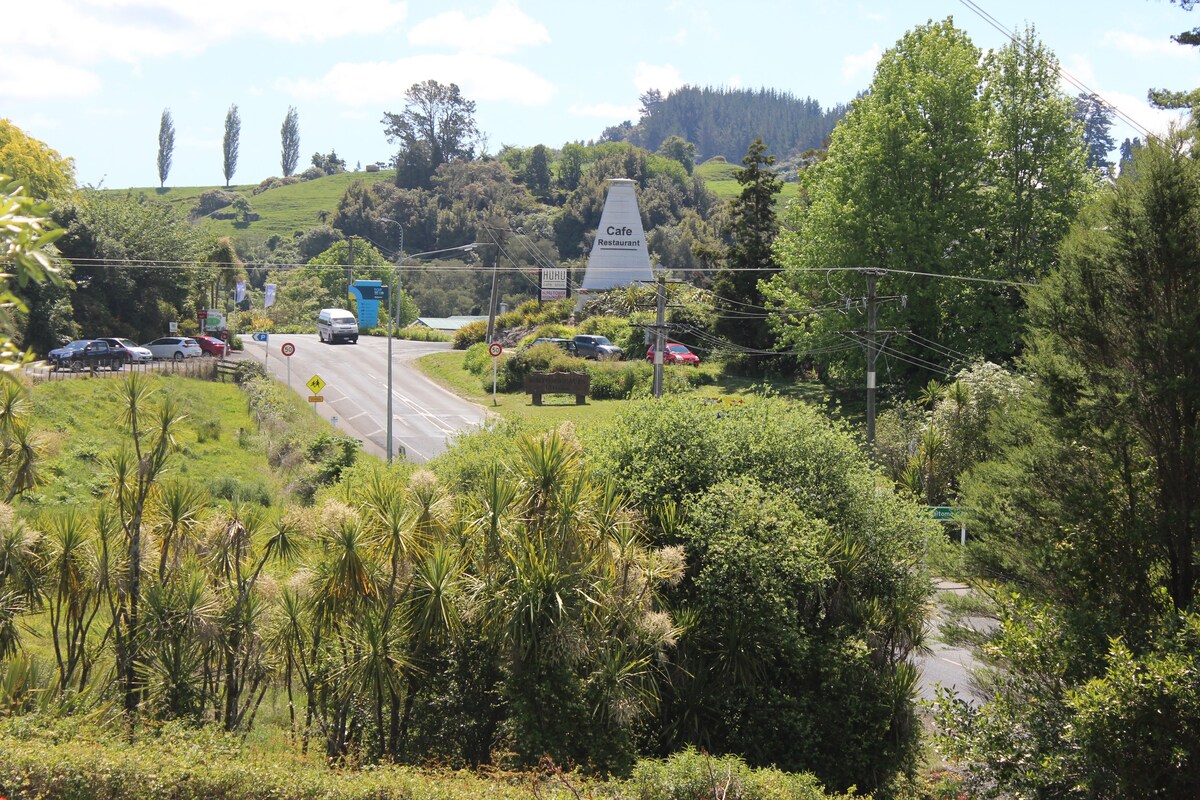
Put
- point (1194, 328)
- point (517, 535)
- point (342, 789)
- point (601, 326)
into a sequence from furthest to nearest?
point (601, 326) → point (517, 535) → point (1194, 328) → point (342, 789)

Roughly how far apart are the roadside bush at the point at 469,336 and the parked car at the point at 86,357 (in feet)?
72.7

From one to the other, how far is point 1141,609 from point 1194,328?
11.2 ft

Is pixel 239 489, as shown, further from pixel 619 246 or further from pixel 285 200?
pixel 285 200

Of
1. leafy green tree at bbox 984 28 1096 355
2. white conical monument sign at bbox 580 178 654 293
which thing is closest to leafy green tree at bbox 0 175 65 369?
leafy green tree at bbox 984 28 1096 355

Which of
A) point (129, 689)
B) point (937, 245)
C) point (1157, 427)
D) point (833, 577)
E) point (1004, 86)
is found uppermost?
point (1004, 86)

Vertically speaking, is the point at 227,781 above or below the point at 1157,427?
below

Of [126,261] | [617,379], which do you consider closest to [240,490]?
[617,379]

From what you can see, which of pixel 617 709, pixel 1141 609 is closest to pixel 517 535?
pixel 617 709

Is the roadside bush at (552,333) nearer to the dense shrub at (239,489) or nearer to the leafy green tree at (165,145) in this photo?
the dense shrub at (239,489)

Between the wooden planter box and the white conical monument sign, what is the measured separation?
21.0 meters

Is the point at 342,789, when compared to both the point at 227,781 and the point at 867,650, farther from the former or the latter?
the point at 867,650

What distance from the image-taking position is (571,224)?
4889 inches

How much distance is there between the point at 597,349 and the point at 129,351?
21.1 metres

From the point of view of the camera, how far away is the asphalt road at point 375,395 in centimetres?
3797
